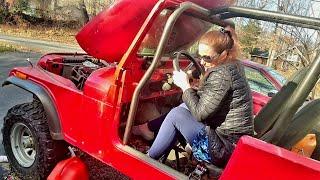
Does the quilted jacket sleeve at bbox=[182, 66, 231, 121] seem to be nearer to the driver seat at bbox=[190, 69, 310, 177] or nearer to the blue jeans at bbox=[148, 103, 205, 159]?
the blue jeans at bbox=[148, 103, 205, 159]

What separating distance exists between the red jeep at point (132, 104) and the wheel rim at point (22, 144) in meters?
0.01

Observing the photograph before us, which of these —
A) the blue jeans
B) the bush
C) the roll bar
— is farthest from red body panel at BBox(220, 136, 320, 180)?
the bush

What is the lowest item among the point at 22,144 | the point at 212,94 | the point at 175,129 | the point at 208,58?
the point at 22,144

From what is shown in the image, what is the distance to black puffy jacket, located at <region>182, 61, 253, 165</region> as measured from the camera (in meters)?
2.84

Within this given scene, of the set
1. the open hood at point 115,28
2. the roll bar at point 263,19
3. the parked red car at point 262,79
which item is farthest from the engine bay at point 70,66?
the parked red car at point 262,79

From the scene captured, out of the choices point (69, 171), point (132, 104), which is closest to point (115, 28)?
point (132, 104)

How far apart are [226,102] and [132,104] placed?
717 millimetres

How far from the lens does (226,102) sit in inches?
114

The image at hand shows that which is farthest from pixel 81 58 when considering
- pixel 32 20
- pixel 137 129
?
pixel 32 20

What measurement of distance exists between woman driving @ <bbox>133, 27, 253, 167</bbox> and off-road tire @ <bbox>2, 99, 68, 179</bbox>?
151 cm

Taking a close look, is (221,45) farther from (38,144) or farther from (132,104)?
(38,144)

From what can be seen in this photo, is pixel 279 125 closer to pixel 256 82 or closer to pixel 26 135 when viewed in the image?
pixel 26 135

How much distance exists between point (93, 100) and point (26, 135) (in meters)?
1.24

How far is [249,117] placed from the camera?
291 centimetres
